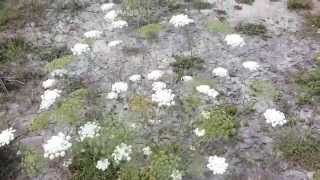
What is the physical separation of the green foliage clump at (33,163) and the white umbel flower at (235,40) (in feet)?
16.3

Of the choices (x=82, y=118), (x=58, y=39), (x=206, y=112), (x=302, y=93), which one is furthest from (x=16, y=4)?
(x=302, y=93)

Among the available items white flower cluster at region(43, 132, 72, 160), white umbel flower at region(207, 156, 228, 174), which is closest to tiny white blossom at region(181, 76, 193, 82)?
white umbel flower at region(207, 156, 228, 174)

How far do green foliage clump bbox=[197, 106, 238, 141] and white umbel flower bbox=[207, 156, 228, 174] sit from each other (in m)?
0.54

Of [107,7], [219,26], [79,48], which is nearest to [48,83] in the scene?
[79,48]

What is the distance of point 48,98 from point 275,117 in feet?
15.4

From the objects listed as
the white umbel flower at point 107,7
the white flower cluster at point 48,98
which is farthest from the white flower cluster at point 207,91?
the white umbel flower at point 107,7

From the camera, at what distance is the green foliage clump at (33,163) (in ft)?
29.5

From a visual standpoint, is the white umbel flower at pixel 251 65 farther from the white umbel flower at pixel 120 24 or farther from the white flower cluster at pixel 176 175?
the white flower cluster at pixel 176 175

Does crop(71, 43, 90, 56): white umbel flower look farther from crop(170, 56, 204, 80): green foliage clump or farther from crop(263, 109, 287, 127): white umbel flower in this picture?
crop(263, 109, 287, 127): white umbel flower

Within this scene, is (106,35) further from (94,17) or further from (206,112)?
(206,112)

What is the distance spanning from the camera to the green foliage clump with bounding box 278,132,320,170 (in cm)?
861

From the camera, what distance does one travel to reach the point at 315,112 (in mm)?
9562

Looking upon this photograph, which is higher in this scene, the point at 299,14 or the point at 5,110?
the point at 299,14

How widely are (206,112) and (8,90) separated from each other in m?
4.59
